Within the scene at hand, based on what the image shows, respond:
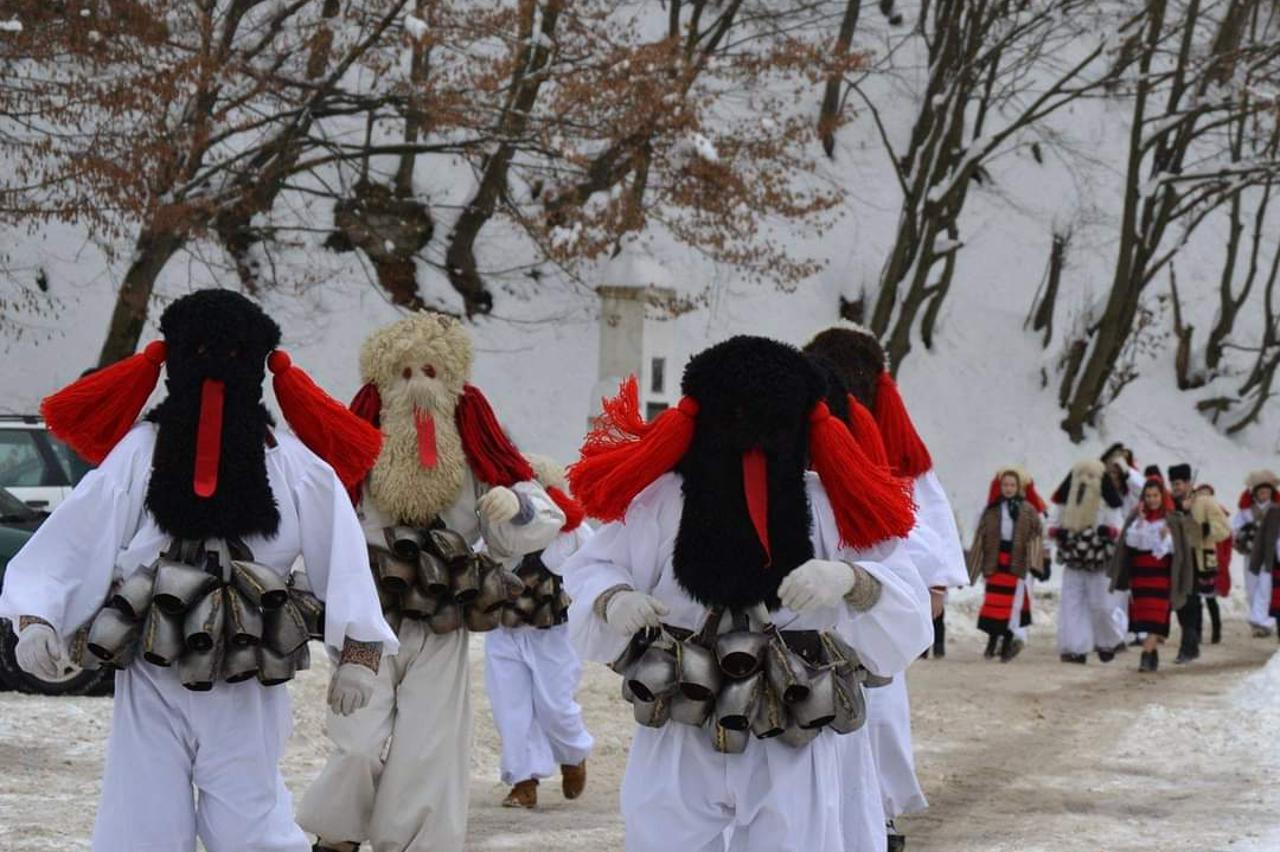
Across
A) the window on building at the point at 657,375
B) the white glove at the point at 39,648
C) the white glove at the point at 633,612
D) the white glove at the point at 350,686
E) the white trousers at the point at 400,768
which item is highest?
the window on building at the point at 657,375

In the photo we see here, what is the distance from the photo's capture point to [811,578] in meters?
4.80

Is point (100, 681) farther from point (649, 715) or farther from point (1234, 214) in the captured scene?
point (1234, 214)

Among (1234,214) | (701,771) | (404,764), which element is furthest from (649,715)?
(1234,214)

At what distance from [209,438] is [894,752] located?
3.40 meters

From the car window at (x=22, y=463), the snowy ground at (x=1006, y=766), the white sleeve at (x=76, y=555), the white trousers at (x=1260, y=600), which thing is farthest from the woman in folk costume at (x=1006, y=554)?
the white sleeve at (x=76, y=555)

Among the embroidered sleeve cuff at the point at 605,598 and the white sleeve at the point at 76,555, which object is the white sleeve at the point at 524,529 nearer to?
the embroidered sleeve cuff at the point at 605,598

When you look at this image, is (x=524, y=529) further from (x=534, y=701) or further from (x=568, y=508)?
(x=534, y=701)

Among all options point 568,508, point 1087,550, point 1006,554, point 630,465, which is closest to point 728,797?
point 630,465

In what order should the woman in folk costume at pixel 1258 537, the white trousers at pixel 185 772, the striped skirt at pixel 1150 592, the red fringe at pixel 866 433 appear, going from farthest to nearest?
the woman in folk costume at pixel 1258 537, the striped skirt at pixel 1150 592, the red fringe at pixel 866 433, the white trousers at pixel 185 772

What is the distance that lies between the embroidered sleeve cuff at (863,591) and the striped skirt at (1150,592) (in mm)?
11890

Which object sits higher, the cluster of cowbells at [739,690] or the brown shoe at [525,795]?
the cluster of cowbells at [739,690]

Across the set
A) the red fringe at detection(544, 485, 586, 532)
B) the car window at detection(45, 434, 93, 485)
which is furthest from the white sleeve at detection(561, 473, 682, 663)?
the car window at detection(45, 434, 93, 485)

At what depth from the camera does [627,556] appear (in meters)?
5.13

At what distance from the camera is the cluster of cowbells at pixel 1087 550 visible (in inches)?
689
